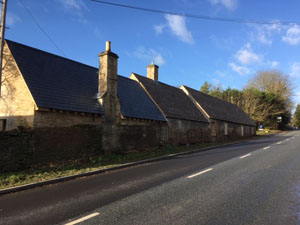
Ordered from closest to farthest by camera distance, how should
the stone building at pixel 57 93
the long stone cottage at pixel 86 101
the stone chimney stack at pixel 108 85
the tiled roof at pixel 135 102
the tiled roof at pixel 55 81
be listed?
the stone building at pixel 57 93, the long stone cottage at pixel 86 101, the tiled roof at pixel 55 81, the stone chimney stack at pixel 108 85, the tiled roof at pixel 135 102

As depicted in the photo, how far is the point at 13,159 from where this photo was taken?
29.9ft

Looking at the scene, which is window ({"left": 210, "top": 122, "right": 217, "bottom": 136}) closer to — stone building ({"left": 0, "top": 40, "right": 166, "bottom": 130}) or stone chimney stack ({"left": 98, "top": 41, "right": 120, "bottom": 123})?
stone building ({"left": 0, "top": 40, "right": 166, "bottom": 130})

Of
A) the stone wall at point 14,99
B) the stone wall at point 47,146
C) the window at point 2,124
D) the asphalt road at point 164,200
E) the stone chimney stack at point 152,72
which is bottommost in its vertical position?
the asphalt road at point 164,200

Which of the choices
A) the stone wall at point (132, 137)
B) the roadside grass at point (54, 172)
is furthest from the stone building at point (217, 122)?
the roadside grass at point (54, 172)

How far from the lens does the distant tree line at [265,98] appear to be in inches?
2137

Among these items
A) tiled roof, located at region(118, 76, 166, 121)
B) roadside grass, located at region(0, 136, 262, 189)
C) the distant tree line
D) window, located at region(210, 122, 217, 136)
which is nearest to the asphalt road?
roadside grass, located at region(0, 136, 262, 189)

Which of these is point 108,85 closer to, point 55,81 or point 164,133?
point 55,81

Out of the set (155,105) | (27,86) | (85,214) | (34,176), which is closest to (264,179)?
(85,214)

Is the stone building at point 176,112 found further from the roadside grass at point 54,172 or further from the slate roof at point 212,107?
the roadside grass at point 54,172

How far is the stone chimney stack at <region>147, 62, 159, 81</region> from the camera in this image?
2544cm

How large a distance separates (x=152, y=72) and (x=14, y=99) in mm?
16560

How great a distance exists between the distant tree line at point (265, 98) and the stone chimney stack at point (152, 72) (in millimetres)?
34142

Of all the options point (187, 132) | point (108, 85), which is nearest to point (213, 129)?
point (187, 132)

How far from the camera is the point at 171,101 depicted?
23297 mm
